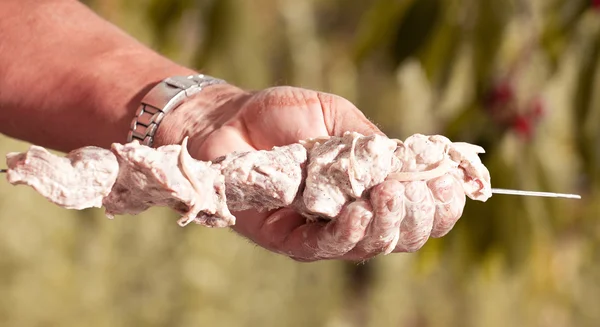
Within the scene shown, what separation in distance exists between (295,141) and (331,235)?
128 millimetres

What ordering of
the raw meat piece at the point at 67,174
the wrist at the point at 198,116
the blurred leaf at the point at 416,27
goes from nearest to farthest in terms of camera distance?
1. the raw meat piece at the point at 67,174
2. the wrist at the point at 198,116
3. the blurred leaf at the point at 416,27

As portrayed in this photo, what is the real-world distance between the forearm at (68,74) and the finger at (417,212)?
0.37 metres

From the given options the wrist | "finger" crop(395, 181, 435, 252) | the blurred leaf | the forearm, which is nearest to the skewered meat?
"finger" crop(395, 181, 435, 252)

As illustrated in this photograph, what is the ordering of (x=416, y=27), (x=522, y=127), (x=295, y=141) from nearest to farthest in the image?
(x=295, y=141) < (x=416, y=27) < (x=522, y=127)

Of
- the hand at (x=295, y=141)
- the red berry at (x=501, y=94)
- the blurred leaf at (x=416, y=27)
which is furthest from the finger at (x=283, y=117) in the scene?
the red berry at (x=501, y=94)

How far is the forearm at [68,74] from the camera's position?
38.0 inches

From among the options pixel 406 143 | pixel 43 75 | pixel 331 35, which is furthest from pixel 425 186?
pixel 331 35

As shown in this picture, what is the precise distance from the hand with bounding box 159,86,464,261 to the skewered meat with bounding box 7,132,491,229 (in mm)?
12

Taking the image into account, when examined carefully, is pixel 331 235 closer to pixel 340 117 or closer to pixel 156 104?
pixel 340 117

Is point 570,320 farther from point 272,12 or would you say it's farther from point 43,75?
point 43,75

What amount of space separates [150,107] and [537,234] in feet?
2.51

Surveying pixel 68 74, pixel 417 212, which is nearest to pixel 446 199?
pixel 417 212

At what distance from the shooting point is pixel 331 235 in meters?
0.72

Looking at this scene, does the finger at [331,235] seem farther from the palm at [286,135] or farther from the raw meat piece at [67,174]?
the raw meat piece at [67,174]
